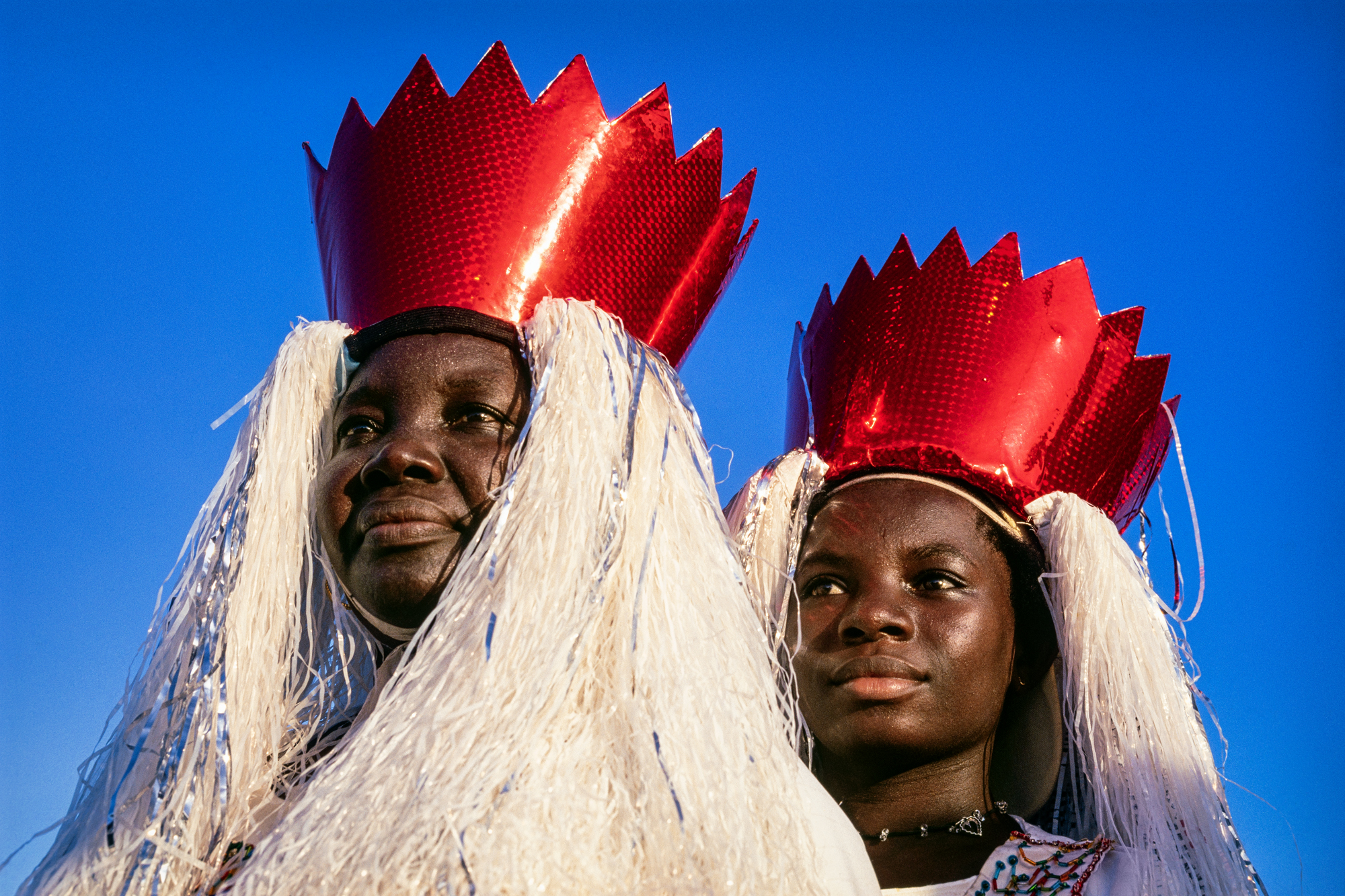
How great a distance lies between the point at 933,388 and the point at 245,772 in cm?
211

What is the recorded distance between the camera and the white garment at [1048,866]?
2973 millimetres

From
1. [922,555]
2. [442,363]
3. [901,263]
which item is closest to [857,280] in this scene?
[901,263]

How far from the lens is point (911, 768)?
3293mm

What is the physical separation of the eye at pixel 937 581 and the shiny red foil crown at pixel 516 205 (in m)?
0.89

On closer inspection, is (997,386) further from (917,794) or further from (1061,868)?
(1061,868)

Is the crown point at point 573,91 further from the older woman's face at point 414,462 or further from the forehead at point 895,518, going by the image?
the forehead at point 895,518

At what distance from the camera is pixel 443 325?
→ 2.63 m

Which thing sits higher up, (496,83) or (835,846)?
(496,83)

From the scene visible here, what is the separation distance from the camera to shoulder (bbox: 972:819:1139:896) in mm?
2965

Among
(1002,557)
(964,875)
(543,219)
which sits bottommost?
(964,875)

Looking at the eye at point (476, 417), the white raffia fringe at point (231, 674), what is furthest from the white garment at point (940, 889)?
the eye at point (476, 417)

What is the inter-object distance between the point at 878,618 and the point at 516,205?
1341mm

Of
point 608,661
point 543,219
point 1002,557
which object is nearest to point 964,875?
point 1002,557

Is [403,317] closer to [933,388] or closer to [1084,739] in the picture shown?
[933,388]
